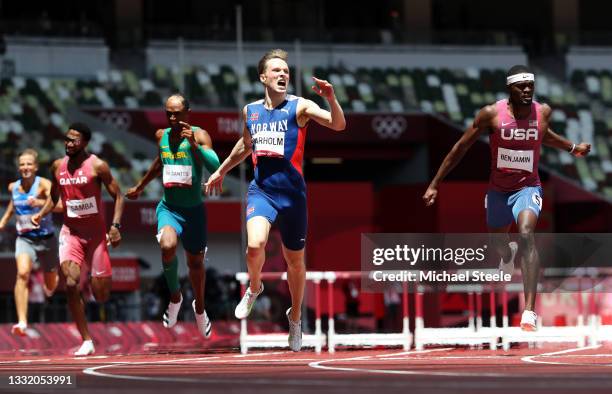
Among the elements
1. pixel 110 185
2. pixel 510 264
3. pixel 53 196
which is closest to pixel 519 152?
pixel 510 264

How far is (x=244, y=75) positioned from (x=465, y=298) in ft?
39.7

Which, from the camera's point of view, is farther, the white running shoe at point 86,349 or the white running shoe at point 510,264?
the white running shoe at point 86,349

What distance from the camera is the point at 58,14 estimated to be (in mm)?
42656

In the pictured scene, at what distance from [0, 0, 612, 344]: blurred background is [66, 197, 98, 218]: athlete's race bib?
13.4m

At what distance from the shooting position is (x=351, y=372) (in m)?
11.3

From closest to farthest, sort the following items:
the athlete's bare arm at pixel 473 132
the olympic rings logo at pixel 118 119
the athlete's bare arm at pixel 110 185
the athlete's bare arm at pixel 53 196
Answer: the athlete's bare arm at pixel 473 132 < the athlete's bare arm at pixel 110 185 < the athlete's bare arm at pixel 53 196 < the olympic rings logo at pixel 118 119

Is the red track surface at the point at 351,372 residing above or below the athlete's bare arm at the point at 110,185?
below

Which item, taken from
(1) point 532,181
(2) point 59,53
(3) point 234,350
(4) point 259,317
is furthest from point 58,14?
(1) point 532,181

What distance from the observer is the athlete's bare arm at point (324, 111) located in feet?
38.9

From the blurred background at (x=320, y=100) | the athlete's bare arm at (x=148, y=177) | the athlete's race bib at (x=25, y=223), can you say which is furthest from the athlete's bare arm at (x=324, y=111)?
the blurred background at (x=320, y=100)

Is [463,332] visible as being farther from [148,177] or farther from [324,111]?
[324,111]

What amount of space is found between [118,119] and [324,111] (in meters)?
23.9

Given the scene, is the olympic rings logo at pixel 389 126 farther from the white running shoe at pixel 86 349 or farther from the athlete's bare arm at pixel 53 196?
the white running shoe at pixel 86 349

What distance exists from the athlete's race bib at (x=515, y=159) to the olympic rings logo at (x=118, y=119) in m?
22.5
